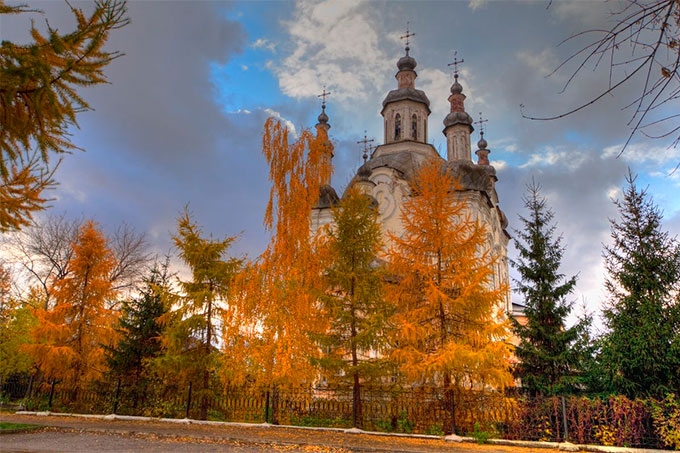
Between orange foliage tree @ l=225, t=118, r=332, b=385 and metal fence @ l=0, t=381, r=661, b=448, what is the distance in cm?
93

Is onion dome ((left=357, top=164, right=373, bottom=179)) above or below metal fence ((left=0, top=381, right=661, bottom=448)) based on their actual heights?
above

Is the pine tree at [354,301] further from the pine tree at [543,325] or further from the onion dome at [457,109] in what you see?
the onion dome at [457,109]

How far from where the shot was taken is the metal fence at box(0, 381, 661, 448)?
1005 centimetres

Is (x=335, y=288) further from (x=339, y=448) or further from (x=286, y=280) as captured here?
(x=339, y=448)

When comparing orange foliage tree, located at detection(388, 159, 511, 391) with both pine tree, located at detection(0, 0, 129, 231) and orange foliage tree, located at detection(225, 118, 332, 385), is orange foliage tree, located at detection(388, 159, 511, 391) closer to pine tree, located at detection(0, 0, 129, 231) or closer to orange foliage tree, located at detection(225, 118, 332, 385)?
orange foliage tree, located at detection(225, 118, 332, 385)

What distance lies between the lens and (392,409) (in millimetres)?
11844

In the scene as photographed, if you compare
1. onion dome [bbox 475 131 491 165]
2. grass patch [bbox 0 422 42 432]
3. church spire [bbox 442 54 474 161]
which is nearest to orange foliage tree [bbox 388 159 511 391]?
grass patch [bbox 0 422 42 432]

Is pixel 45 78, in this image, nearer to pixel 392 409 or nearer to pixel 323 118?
pixel 392 409

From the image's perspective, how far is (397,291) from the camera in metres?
12.8

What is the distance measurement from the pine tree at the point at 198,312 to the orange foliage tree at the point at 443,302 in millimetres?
5050

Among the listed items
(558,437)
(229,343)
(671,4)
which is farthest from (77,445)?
(671,4)

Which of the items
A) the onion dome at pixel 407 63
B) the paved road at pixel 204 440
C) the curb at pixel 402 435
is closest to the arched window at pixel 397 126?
the onion dome at pixel 407 63

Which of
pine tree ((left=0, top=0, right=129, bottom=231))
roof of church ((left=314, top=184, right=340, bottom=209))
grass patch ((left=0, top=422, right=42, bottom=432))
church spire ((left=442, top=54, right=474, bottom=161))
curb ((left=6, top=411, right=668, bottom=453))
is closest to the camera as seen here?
pine tree ((left=0, top=0, right=129, bottom=231))

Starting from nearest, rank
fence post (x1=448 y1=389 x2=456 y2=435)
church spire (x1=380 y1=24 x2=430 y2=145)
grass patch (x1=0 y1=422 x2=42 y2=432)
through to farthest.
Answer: grass patch (x1=0 y1=422 x2=42 y2=432) < fence post (x1=448 y1=389 x2=456 y2=435) < church spire (x1=380 y1=24 x2=430 y2=145)
